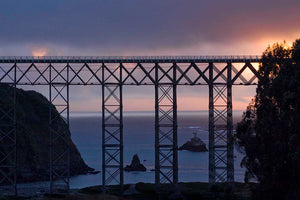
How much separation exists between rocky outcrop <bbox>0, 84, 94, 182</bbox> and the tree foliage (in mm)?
51679

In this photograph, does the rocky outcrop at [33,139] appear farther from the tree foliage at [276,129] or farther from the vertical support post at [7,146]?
the tree foliage at [276,129]

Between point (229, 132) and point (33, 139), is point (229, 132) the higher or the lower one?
the higher one

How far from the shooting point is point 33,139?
9162 centimetres

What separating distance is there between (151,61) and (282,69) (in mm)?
15168

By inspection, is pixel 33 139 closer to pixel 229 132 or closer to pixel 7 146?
pixel 7 146

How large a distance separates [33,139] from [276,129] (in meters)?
69.3

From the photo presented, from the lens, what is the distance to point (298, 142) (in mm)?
27812

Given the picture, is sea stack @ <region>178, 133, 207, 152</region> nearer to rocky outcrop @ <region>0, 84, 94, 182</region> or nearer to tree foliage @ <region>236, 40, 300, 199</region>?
rocky outcrop @ <region>0, 84, 94, 182</region>

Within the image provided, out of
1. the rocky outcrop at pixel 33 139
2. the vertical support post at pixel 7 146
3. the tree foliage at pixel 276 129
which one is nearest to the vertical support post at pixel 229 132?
the tree foliage at pixel 276 129

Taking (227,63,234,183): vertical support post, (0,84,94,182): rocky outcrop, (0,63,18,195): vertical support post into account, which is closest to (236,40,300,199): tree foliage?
(227,63,234,183): vertical support post

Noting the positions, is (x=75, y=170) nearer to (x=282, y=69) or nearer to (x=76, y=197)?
(x=76, y=197)

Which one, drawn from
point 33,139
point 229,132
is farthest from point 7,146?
point 229,132

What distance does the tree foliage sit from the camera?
93.4 feet

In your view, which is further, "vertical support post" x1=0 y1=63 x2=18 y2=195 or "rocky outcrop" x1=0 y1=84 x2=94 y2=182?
"rocky outcrop" x1=0 y1=84 x2=94 y2=182
